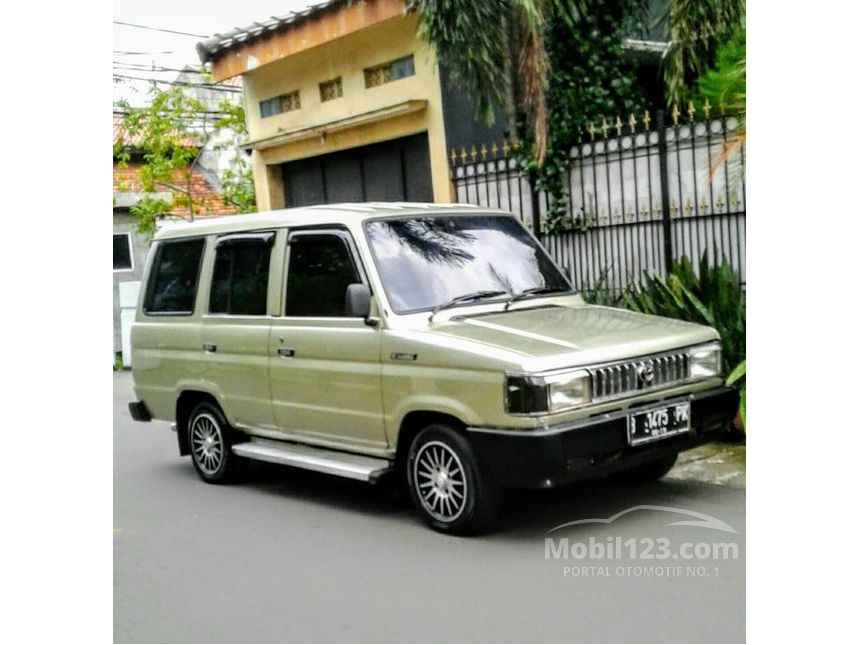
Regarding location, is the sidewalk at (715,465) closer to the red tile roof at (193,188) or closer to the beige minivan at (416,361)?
the beige minivan at (416,361)

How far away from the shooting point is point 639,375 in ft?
18.3

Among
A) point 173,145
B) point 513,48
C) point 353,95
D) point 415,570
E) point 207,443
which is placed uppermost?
point 353,95

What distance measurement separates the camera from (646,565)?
498cm

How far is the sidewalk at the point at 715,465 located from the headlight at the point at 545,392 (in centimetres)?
146

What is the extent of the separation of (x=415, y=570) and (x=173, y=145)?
20.2ft

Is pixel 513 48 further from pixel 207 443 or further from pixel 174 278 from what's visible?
pixel 207 443

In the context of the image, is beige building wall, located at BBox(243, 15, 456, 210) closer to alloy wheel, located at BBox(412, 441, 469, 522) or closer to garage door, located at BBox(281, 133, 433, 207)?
garage door, located at BBox(281, 133, 433, 207)

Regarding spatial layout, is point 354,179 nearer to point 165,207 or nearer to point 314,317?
point 165,207

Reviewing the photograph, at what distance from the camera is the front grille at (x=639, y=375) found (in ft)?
17.8

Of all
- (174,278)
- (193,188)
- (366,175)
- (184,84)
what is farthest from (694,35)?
(193,188)

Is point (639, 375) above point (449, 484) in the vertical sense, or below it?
above
